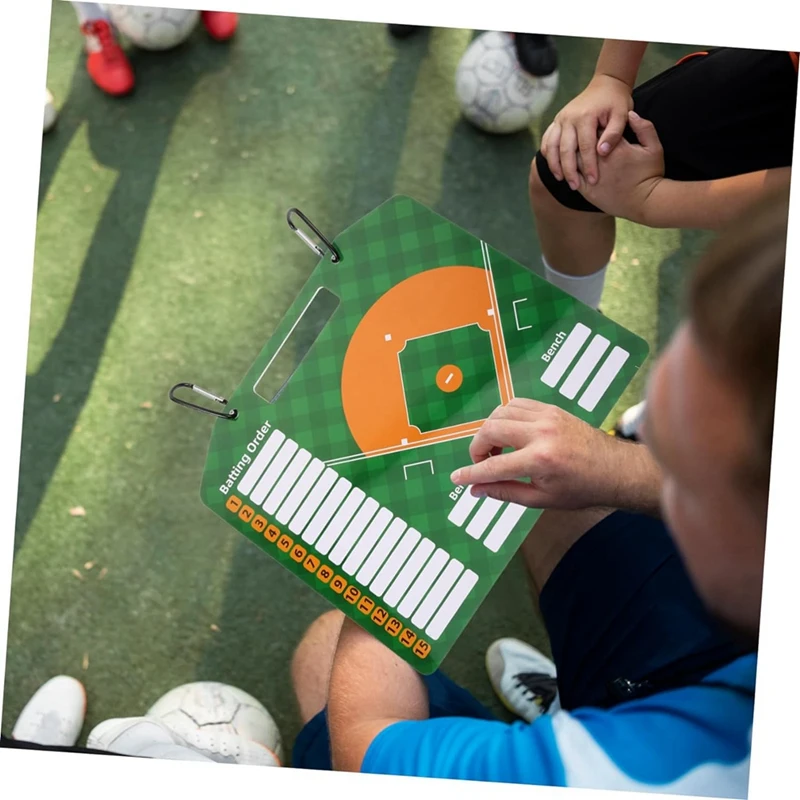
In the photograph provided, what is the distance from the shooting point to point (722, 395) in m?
0.52

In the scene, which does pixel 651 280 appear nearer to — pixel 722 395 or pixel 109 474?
pixel 722 395

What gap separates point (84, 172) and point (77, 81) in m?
0.19

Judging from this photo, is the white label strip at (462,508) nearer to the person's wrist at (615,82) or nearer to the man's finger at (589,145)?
the man's finger at (589,145)

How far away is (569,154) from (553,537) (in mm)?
A: 494

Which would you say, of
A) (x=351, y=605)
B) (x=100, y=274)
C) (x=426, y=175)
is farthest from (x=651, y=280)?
(x=100, y=274)

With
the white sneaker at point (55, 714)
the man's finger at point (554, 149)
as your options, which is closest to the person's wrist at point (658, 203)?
the man's finger at point (554, 149)

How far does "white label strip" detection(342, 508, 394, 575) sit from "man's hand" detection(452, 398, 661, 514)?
9 cm

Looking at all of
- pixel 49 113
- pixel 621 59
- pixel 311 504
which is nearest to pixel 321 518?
pixel 311 504

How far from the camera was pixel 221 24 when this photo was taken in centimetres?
146

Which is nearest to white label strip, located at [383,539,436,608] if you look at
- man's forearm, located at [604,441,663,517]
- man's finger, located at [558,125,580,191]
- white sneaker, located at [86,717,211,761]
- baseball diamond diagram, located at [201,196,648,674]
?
baseball diamond diagram, located at [201,196,648,674]

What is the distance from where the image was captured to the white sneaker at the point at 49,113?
1.43m

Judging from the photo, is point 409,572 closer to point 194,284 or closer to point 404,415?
point 404,415

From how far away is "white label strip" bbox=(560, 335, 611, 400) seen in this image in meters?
0.85

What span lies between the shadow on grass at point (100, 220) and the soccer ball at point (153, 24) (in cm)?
3
